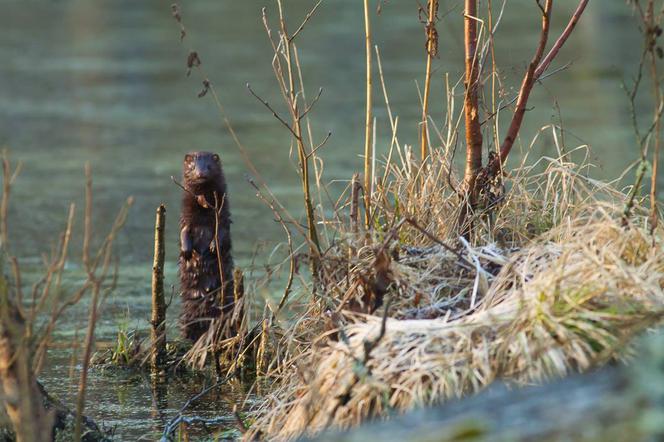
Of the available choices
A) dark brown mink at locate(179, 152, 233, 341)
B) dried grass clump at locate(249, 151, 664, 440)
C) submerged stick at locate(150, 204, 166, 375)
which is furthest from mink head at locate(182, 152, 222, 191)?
dried grass clump at locate(249, 151, 664, 440)

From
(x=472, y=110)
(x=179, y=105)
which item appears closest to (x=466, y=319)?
(x=472, y=110)

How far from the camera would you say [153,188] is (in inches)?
386

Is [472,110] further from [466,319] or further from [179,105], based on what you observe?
[179,105]

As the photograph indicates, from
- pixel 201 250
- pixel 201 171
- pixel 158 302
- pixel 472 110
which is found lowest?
pixel 158 302

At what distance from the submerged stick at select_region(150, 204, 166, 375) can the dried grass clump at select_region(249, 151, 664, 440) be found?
0.92m

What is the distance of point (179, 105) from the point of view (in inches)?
535

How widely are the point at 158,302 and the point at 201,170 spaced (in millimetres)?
656

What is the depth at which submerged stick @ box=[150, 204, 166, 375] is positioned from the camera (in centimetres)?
521

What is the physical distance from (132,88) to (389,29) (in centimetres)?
534

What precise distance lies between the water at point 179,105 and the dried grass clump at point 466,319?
2.35 ft

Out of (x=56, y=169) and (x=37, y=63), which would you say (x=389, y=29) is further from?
(x=56, y=169)

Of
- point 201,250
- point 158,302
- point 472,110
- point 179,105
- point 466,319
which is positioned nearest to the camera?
point 466,319

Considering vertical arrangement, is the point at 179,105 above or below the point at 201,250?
above

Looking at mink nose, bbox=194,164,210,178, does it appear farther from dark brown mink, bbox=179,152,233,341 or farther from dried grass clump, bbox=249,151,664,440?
dried grass clump, bbox=249,151,664,440
